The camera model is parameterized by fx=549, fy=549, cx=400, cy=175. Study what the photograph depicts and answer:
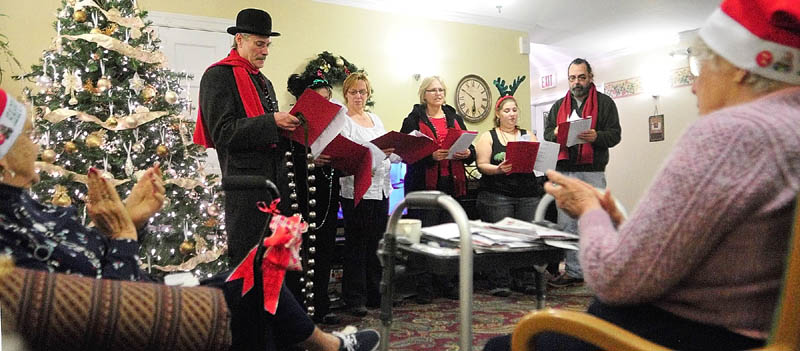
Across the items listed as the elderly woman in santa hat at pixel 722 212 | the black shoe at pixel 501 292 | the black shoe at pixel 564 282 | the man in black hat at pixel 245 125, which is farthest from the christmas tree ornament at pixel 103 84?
the black shoe at pixel 564 282

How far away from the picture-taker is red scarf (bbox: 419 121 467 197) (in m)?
2.68

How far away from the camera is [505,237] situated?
1.07 metres

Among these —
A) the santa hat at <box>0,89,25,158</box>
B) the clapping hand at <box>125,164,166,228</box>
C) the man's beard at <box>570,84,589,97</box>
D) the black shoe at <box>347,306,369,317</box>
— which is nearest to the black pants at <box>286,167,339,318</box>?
the black shoe at <box>347,306,369,317</box>

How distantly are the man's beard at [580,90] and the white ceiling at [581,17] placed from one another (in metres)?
0.19

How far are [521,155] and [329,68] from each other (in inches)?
71.2

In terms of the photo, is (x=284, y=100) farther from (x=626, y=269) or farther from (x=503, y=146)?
(x=626, y=269)

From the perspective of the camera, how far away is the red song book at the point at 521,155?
242 centimetres

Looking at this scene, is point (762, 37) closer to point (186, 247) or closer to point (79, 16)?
point (186, 247)

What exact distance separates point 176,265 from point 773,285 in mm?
2212

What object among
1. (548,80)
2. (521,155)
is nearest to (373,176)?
(521,155)

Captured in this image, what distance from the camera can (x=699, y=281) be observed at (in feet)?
2.14

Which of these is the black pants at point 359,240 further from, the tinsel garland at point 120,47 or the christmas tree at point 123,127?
the tinsel garland at point 120,47

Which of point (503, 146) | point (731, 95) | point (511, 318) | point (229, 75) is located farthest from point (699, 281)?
point (503, 146)

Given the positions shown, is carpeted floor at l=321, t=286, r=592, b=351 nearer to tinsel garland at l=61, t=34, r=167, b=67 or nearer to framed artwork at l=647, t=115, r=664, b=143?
framed artwork at l=647, t=115, r=664, b=143
